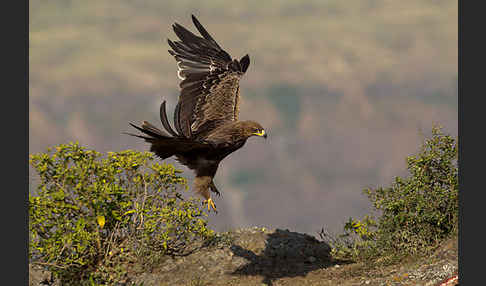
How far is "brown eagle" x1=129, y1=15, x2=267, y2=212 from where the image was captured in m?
10.9

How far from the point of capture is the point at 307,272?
45.0ft

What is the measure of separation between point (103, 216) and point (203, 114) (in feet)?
10.2

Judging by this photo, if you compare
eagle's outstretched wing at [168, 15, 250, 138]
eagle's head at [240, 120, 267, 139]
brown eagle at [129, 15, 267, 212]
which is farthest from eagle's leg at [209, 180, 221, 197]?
eagle's head at [240, 120, 267, 139]

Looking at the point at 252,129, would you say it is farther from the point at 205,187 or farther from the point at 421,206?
the point at 421,206

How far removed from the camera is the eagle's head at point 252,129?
11.7 meters

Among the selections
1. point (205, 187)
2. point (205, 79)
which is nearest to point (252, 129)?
point (205, 187)

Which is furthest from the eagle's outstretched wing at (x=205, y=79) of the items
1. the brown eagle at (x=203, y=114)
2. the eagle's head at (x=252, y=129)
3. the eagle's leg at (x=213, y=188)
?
the eagle's head at (x=252, y=129)

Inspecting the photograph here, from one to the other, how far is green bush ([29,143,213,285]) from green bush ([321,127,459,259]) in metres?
4.09

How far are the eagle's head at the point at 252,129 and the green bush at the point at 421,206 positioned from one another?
379cm

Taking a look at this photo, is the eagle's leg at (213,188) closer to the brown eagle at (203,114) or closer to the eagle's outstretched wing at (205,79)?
the brown eagle at (203,114)

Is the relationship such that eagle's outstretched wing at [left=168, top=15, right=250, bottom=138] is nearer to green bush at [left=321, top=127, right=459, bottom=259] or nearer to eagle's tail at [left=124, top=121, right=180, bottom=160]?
eagle's tail at [left=124, top=121, right=180, bottom=160]

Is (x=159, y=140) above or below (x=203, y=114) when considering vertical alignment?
→ below

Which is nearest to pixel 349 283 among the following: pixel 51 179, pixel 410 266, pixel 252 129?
pixel 410 266

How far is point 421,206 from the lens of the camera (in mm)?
13227
